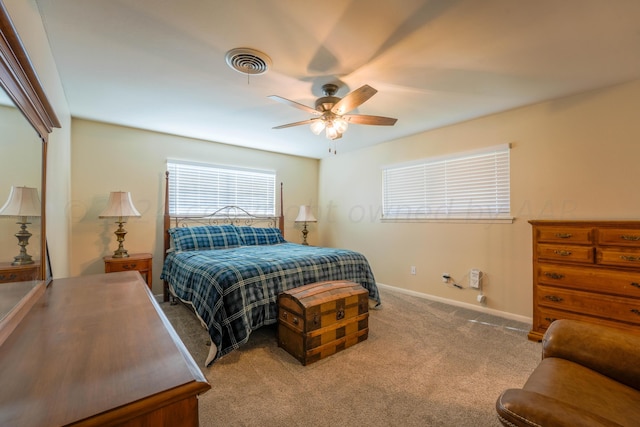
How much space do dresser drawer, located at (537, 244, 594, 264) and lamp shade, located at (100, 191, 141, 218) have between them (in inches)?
167

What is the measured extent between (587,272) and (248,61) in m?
3.18

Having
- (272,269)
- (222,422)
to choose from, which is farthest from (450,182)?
(222,422)

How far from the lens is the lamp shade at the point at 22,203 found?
0.97m

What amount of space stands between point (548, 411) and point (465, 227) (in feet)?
9.71

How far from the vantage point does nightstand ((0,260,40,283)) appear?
94 centimetres

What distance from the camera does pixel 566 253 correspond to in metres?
2.46

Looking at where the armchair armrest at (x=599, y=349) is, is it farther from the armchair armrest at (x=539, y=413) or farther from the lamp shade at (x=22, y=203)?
the lamp shade at (x=22, y=203)

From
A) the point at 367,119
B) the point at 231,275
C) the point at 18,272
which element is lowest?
the point at 231,275

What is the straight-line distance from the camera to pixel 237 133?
13.0ft

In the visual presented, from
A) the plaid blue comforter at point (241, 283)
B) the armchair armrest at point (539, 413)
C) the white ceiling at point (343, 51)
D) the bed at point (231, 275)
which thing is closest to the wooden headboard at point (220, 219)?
the bed at point (231, 275)

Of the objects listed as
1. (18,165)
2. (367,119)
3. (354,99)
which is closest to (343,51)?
(354,99)

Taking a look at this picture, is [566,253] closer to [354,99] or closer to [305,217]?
[354,99]

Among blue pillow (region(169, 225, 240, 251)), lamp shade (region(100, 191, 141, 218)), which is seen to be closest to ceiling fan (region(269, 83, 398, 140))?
blue pillow (region(169, 225, 240, 251))

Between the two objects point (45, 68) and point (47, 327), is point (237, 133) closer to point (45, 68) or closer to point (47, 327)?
point (45, 68)
